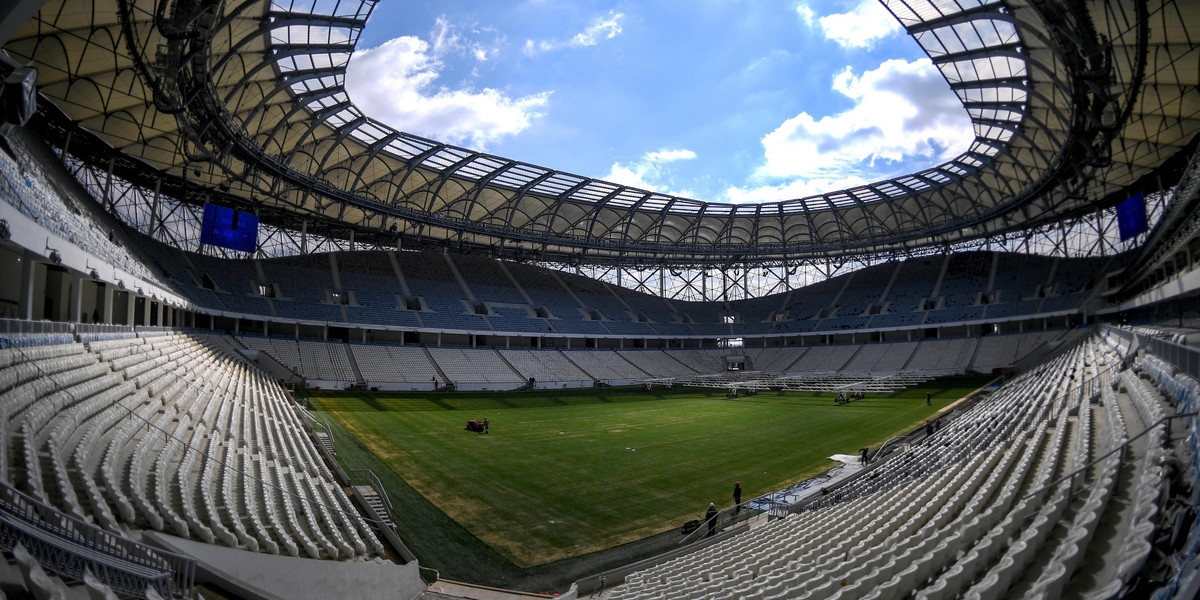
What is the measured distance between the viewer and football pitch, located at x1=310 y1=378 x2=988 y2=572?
15641 millimetres

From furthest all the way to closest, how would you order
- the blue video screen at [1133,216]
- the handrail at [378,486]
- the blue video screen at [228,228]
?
the blue video screen at [228,228]
the blue video screen at [1133,216]
the handrail at [378,486]

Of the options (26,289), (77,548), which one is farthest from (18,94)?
(26,289)

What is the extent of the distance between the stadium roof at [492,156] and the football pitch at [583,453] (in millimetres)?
16966

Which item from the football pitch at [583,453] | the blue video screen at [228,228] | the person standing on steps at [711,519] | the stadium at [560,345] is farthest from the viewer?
the blue video screen at [228,228]

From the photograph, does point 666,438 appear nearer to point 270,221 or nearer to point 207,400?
point 207,400

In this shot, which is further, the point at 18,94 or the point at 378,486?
the point at 378,486

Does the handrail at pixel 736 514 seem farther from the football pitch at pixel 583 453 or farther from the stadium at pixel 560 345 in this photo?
the football pitch at pixel 583 453

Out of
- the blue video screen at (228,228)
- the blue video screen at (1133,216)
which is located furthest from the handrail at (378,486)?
the blue video screen at (1133,216)

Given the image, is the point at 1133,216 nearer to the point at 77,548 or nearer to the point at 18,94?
the point at 77,548

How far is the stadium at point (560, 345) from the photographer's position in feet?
26.2

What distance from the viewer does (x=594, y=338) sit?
63969 millimetres

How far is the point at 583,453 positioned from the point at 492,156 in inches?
1131

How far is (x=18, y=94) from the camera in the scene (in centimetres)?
977

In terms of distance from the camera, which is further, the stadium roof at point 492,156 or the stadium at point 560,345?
the stadium roof at point 492,156
